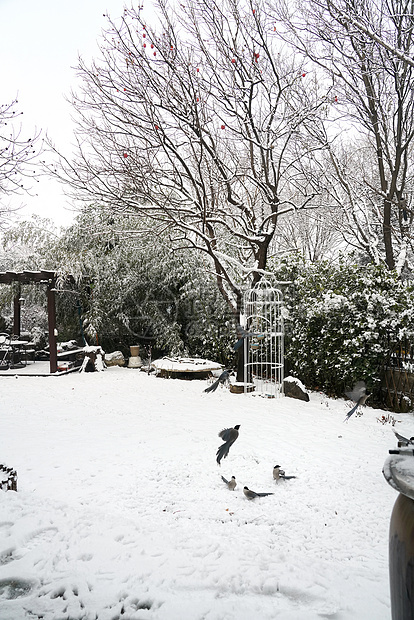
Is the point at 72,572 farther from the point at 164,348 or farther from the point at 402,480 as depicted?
the point at 164,348

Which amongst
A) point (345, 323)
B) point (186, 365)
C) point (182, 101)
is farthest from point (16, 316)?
point (345, 323)

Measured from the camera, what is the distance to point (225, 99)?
7.10 metres

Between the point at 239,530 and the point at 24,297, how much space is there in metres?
10.9

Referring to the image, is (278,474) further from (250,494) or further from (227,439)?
(227,439)

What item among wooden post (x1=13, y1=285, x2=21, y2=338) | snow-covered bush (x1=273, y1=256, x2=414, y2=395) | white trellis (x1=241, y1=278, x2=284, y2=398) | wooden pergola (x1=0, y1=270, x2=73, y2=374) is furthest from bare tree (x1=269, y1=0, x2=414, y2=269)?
wooden post (x1=13, y1=285, x2=21, y2=338)

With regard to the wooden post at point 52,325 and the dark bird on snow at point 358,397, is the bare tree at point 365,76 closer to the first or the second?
the dark bird on snow at point 358,397

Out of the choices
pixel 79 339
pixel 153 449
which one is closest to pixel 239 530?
pixel 153 449

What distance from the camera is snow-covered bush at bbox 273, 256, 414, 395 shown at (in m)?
6.15

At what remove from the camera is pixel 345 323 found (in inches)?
260

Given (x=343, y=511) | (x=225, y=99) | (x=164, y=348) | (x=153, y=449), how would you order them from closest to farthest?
1. (x=343, y=511)
2. (x=153, y=449)
3. (x=225, y=99)
4. (x=164, y=348)

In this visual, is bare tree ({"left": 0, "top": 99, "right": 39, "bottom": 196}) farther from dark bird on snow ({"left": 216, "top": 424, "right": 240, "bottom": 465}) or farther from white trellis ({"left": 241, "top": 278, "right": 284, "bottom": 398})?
white trellis ({"left": 241, "top": 278, "right": 284, "bottom": 398})

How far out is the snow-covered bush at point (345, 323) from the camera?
20.2 ft

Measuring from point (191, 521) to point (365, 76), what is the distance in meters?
7.27

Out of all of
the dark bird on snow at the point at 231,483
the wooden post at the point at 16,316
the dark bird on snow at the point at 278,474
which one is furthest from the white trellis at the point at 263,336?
the wooden post at the point at 16,316
